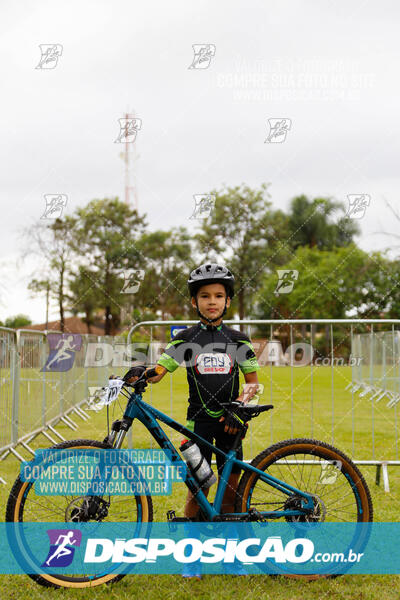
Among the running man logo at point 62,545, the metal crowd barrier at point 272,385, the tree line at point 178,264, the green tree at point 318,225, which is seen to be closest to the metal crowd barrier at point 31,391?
the metal crowd barrier at point 272,385

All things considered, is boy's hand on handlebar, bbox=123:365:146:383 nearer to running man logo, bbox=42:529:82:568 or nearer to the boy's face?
the boy's face

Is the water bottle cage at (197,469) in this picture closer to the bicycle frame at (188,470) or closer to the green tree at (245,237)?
the bicycle frame at (188,470)

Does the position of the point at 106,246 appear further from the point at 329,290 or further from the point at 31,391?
the point at 31,391

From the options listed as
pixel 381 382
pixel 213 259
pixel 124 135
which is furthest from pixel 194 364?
pixel 213 259

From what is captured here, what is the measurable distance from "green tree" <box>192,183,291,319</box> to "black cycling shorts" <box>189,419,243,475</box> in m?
32.9

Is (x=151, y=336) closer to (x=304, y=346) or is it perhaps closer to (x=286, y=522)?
(x=304, y=346)

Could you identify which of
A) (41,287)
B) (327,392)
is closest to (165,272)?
(41,287)

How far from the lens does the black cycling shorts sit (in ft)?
13.3

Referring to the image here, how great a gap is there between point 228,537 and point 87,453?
106 cm

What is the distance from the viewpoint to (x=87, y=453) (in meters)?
3.71

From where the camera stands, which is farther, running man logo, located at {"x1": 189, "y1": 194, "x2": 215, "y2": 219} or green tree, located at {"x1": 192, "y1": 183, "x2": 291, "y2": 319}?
green tree, located at {"x1": 192, "y1": 183, "x2": 291, "y2": 319}

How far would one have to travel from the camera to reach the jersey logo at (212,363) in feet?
13.5

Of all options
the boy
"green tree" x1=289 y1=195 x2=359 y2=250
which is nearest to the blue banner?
the boy

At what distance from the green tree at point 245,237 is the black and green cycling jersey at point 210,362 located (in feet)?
108
